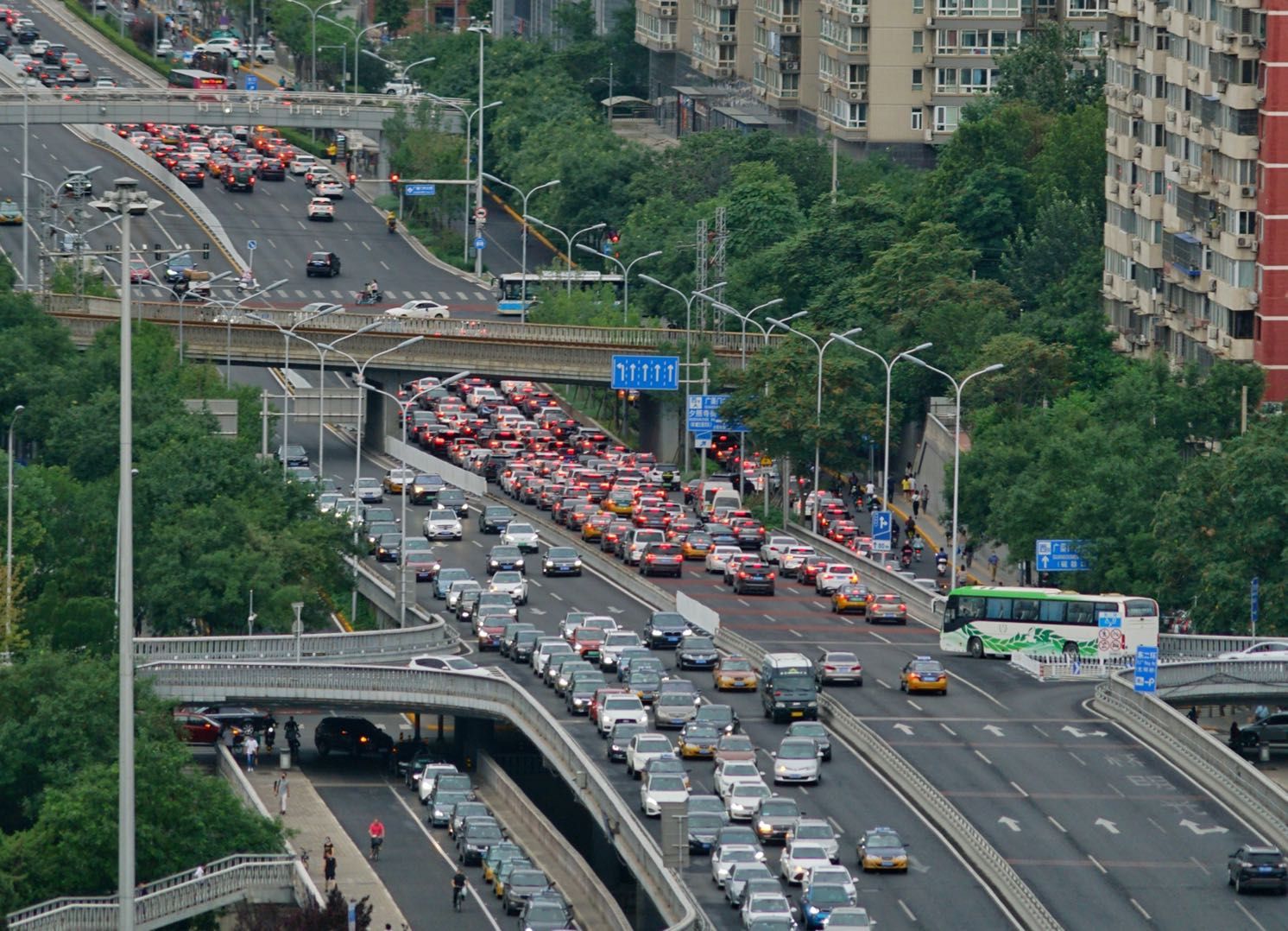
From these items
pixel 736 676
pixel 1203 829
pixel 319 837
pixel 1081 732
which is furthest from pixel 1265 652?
pixel 319 837

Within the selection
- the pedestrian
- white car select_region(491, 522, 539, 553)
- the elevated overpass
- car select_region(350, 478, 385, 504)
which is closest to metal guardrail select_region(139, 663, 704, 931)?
the pedestrian

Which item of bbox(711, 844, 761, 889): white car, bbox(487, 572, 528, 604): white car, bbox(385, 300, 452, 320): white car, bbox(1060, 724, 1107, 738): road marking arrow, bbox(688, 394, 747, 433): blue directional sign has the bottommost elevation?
bbox(711, 844, 761, 889): white car

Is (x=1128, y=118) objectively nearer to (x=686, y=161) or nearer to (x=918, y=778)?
(x=686, y=161)

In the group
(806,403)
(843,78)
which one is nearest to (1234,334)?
(806,403)

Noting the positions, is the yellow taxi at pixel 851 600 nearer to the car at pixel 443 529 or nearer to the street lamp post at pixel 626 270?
the car at pixel 443 529

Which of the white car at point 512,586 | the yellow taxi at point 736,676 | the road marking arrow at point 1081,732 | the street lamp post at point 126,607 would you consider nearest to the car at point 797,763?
the road marking arrow at point 1081,732

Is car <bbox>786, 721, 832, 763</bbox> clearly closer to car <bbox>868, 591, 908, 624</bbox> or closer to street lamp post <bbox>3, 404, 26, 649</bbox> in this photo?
car <bbox>868, 591, 908, 624</bbox>
